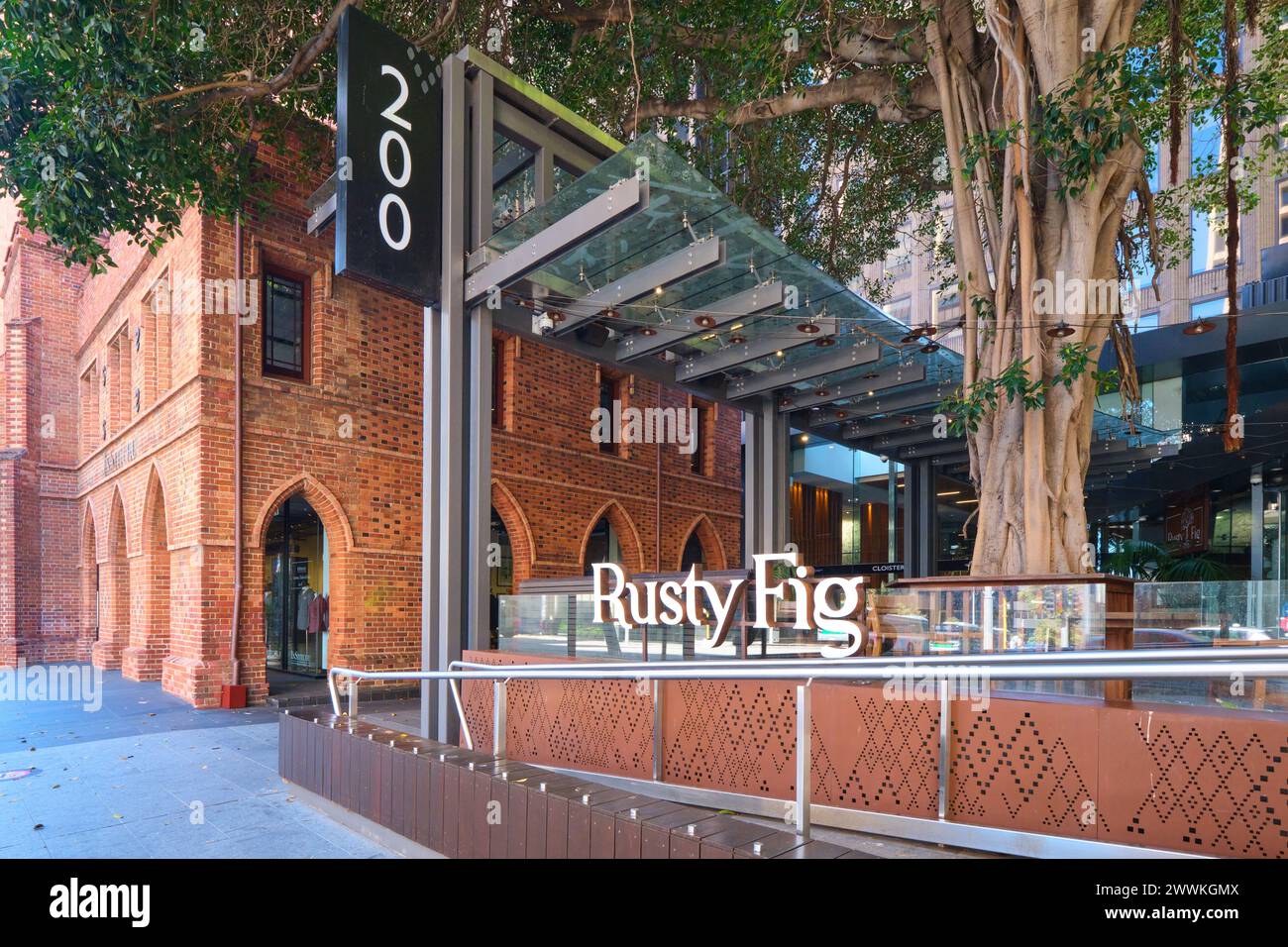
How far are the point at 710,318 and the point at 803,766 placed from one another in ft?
17.6

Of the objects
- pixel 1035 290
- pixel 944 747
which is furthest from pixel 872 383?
pixel 944 747

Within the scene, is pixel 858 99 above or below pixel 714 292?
above

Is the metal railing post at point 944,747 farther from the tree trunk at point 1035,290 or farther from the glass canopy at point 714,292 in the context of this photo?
the glass canopy at point 714,292

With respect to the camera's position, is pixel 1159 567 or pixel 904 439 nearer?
pixel 904 439

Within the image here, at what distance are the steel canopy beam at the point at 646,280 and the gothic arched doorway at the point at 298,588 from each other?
7836 mm

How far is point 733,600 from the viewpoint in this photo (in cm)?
576

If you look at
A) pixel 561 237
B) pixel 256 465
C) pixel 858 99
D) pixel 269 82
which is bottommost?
pixel 256 465

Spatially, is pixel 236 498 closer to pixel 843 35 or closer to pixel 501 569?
pixel 501 569

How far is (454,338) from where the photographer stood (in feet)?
24.0

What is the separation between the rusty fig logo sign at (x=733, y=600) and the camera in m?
5.17

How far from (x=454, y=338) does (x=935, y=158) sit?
8502mm

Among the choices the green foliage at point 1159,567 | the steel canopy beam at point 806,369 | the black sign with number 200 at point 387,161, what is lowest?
the green foliage at point 1159,567

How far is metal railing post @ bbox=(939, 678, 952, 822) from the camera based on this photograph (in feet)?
13.3

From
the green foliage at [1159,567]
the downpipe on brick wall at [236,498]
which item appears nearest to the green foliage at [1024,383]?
the downpipe on brick wall at [236,498]
